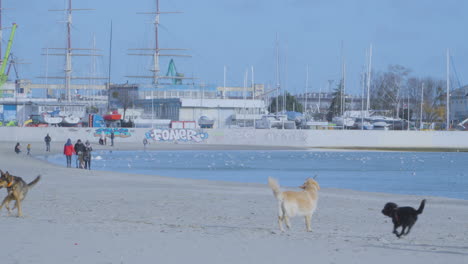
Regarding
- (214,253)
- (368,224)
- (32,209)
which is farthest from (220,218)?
(214,253)

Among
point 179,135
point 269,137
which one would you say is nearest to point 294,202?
point 179,135

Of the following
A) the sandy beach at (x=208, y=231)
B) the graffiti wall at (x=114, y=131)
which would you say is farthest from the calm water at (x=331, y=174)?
the graffiti wall at (x=114, y=131)

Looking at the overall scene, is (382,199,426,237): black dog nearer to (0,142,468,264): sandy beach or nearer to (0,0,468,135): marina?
(0,142,468,264): sandy beach

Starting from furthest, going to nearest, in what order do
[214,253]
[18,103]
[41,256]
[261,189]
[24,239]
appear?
[18,103] → [261,189] → [24,239] → [214,253] → [41,256]

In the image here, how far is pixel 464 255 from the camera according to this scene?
33.6 feet

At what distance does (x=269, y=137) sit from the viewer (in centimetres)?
7325

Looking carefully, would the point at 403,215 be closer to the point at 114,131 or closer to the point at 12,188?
the point at 12,188

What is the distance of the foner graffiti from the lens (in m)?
70.8

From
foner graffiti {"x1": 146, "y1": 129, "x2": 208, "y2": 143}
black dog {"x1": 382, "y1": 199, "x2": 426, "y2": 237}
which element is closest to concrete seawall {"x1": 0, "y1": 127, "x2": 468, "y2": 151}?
foner graffiti {"x1": 146, "y1": 129, "x2": 208, "y2": 143}

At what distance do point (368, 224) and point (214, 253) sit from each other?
5.64m

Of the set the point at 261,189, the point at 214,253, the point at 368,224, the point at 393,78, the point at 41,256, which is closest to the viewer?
the point at 41,256

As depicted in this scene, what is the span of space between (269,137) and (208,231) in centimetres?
6116

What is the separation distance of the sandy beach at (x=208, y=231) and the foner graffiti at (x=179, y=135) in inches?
1911

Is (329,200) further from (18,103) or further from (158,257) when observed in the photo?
(18,103)
